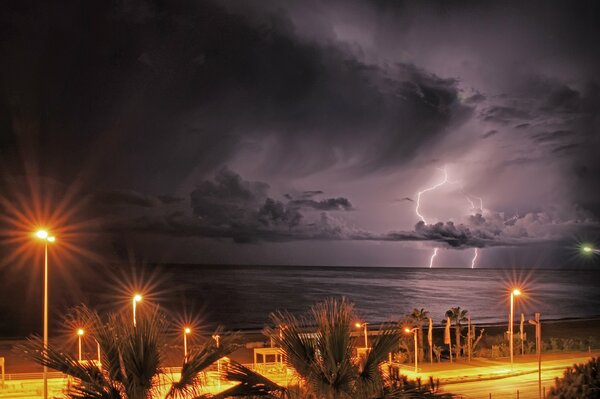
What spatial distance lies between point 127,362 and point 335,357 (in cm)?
218

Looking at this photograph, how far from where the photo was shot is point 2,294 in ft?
405

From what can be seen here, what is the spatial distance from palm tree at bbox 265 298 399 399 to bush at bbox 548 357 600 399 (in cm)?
865

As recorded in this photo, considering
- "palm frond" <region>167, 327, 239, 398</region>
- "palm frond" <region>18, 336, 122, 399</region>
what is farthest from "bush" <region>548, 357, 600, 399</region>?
"palm frond" <region>18, 336, 122, 399</region>

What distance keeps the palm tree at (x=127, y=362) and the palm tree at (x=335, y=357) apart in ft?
2.59

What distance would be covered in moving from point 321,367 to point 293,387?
669 mm

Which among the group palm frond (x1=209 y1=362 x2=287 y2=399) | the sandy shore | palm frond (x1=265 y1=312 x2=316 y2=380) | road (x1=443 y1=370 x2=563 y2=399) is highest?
palm frond (x1=265 y1=312 x2=316 y2=380)

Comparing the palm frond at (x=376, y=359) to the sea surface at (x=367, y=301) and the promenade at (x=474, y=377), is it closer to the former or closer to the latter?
the promenade at (x=474, y=377)

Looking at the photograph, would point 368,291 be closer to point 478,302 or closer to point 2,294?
point 478,302

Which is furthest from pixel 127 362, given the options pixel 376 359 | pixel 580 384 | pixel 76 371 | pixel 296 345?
pixel 580 384

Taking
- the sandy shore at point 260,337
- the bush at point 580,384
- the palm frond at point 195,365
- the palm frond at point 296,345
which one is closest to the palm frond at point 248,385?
the palm frond at point 195,365

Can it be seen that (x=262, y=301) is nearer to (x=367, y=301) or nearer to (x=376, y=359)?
(x=367, y=301)

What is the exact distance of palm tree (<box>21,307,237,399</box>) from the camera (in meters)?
6.70

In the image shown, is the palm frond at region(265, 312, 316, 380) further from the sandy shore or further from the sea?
the sea

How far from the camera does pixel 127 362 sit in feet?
22.3
